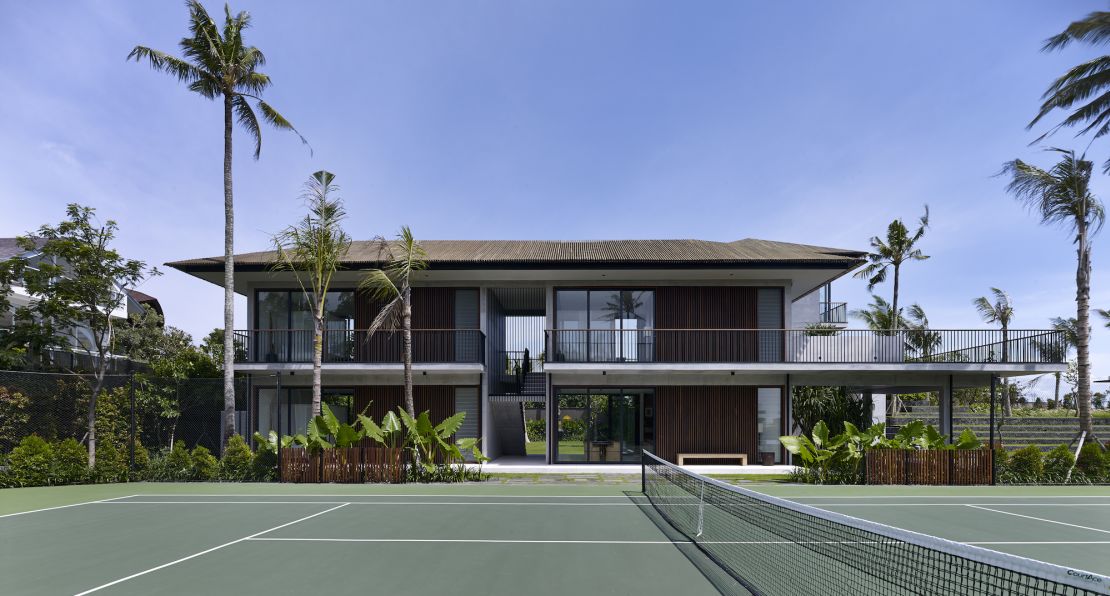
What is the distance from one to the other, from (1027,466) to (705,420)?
8.16 m

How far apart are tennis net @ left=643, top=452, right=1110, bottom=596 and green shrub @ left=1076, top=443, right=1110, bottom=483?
1105cm

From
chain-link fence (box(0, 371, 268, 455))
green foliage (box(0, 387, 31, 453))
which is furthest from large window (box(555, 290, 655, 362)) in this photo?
green foliage (box(0, 387, 31, 453))

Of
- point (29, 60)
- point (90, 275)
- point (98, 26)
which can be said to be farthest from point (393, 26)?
point (90, 275)

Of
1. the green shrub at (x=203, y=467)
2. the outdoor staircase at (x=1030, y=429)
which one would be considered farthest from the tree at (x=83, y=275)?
the outdoor staircase at (x=1030, y=429)

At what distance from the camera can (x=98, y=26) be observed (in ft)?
49.5

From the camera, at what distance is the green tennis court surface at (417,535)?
711cm

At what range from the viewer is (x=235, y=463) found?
15.7 metres

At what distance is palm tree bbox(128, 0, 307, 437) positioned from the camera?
16.9 metres

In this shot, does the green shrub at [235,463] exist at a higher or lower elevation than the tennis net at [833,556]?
lower

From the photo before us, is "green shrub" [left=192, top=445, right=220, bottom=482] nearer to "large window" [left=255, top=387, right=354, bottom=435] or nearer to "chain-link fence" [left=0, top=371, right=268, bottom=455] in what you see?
"chain-link fence" [left=0, top=371, right=268, bottom=455]

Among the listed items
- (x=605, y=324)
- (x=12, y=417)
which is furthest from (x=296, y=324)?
(x=605, y=324)

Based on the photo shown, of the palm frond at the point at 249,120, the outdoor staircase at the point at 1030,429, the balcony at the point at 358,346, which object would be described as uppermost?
the palm frond at the point at 249,120

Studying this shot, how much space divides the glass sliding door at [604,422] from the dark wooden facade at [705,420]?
0.47 m

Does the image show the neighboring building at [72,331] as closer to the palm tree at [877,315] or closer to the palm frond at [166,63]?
the palm frond at [166,63]
